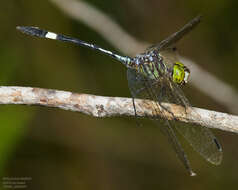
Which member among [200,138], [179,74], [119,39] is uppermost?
[119,39]

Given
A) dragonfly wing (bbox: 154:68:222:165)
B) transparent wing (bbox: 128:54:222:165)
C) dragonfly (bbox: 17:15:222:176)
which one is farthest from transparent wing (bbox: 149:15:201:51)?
dragonfly wing (bbox: 154:68:222:165)

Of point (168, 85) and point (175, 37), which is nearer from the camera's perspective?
point (168, 85)

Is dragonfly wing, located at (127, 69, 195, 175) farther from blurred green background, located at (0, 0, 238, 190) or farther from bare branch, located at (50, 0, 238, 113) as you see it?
blurred green background, located at (0, 0, 238, 190)

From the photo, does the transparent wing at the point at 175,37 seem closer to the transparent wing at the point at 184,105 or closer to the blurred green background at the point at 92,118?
the transparent wing at the point at 184,105

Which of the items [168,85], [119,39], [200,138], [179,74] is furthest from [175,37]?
[200,138]

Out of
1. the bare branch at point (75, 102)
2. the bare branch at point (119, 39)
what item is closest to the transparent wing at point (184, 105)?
the bare branch at point (75, 102)

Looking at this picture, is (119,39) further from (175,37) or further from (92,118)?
(92,118)

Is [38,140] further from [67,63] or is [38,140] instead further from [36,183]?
[67,63]
